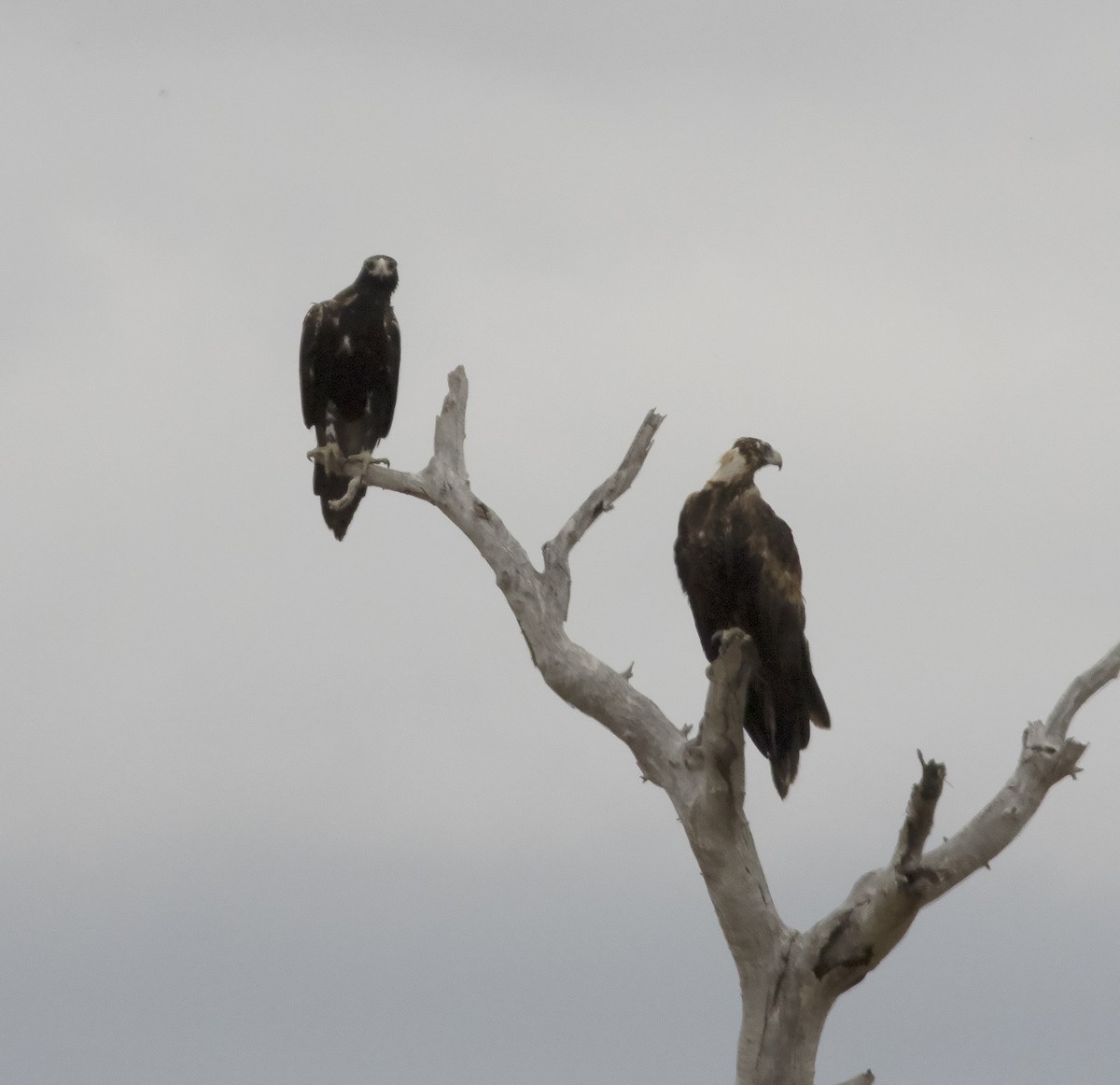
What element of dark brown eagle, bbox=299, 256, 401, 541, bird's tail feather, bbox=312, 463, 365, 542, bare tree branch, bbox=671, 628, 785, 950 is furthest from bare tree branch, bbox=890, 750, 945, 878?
dark brown eagle, bbox=299, 256, 401, 541

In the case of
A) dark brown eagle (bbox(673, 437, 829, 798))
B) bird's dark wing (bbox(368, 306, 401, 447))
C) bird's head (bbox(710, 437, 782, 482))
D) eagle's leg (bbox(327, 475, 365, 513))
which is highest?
bird's dark wing (bbox(368, 306, 401, 447))

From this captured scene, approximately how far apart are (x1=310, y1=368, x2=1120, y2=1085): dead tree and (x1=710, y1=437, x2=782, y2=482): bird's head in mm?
905

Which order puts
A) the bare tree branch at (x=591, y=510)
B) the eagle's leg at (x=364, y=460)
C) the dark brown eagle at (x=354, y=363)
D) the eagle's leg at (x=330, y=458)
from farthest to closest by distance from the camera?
the dark brown eagle at (x=354, y=363)
the eagle's leg at (x=330, y=458)
the eagle's leg at (x=364, y=460)
the bare tree branch at (x=591, y=510)

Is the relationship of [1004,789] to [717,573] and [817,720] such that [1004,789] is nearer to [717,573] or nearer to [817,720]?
[817,720]

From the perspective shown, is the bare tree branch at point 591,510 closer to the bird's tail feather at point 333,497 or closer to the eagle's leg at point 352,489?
the eagle's leg at point 352,489

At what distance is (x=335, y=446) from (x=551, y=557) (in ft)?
8.51

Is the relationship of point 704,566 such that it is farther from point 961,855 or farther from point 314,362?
point 314,362

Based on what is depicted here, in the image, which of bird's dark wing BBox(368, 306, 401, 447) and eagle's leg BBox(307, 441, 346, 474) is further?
bird's dark wing BBox(368, 306, 401, 447)

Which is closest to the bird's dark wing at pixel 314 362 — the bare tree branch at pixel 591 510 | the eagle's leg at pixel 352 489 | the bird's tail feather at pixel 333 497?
the bird's tail feather at pixel 333 497

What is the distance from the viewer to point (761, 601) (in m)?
8.12

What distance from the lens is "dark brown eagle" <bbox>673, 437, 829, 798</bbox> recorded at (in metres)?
8.12

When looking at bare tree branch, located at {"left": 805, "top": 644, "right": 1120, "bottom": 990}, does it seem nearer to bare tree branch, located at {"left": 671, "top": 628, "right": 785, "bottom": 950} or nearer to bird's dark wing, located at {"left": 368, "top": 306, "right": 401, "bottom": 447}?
bare tree branch, located at {"left": 671, "top": 628, "right": 785, "bottom": 950}

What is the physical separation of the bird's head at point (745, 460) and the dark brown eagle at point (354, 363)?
3.15 metres

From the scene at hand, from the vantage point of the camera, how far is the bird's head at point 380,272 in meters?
11.1
